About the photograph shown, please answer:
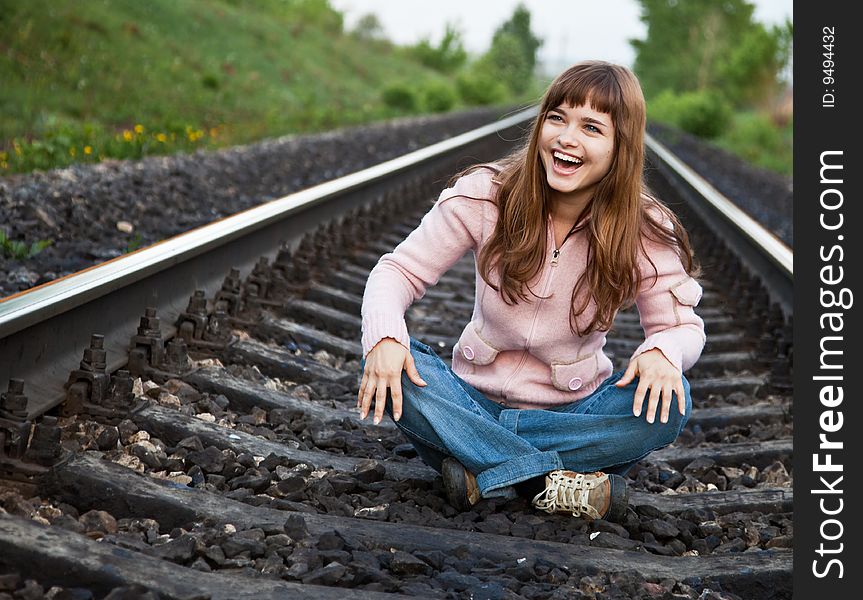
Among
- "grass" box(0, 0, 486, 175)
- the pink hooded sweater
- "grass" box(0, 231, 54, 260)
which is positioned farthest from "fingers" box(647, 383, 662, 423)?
"grass" box(0, 0, 486, 175)

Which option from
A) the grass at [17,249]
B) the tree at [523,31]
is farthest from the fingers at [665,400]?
the tree at [523,31]

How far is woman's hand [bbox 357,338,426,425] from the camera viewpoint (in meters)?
2.59

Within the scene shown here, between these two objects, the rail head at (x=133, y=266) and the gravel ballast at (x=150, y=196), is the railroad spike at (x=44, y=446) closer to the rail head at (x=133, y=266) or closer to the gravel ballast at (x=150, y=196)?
the rail head at (x=133, y=266)

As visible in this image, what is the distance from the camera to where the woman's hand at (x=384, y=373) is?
2.59 meters

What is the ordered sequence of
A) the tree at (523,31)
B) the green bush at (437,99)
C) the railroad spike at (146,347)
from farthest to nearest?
the tree at (523,31) < the green bush at (437,99) < the railroad spike at (146,347)

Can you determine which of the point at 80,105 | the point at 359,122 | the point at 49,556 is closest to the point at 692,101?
the point at 359,122

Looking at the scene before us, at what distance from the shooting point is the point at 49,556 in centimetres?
202

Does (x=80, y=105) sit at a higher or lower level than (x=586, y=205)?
higher

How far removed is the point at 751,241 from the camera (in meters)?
5.82

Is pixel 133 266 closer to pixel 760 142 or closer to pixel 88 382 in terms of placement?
pixel 88 382

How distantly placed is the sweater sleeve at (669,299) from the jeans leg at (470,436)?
1.38 ft

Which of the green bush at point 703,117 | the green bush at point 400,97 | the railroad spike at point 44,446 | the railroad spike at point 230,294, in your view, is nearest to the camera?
the railroad spike at point 44,446

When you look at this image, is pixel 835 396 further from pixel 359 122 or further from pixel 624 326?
pixel 359 122

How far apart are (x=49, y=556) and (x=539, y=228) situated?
1.41 m
